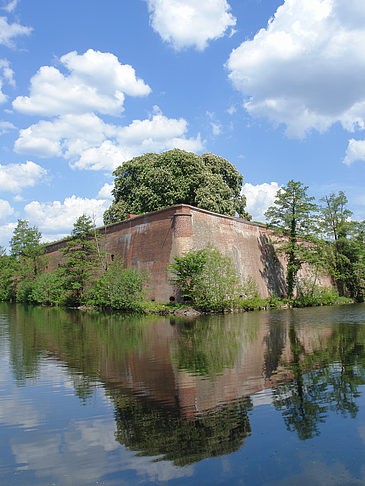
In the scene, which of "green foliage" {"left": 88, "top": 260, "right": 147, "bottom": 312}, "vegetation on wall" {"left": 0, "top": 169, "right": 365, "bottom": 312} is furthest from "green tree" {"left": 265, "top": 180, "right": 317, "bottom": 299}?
"green foliage" {"left": 88, "top": 260, "right": 147, "bottom": 312}

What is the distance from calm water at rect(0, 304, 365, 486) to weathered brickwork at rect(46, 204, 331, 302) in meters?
14.8

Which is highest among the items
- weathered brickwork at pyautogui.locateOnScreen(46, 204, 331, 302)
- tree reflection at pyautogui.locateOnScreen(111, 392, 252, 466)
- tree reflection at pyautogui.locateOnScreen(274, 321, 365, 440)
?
weathered brickwork at pyautogui.locateOnScreen(46, 204, 331, 302)

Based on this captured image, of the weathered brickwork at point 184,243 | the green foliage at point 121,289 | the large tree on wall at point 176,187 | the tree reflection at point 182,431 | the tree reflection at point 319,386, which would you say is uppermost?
the large tree on wall at point 176,187

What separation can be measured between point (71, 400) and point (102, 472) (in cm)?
228

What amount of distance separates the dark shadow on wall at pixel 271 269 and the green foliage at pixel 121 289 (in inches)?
407

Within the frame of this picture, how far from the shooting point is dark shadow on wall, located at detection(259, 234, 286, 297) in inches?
1150

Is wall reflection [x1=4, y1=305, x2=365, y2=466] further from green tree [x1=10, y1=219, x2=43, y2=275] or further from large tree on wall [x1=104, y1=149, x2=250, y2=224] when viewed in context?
green tree [x1=10, y1=219, x2=43, y2=275]

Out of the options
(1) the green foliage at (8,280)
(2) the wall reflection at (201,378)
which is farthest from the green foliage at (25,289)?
(2) the wall reflection at (201,378)

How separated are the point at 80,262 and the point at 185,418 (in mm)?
25239

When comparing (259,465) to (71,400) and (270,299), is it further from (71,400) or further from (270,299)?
(270,299)

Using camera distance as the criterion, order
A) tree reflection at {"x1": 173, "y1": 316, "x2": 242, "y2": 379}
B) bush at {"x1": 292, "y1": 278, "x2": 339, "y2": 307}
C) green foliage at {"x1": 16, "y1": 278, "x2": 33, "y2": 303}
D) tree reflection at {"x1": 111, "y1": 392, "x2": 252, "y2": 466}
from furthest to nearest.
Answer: green foliage at {"x1": 16, "y1": 278, "x2": 33, "y2": 303}, bush at {"x1": 292, "y1": 278, "x2": 339, "y2": 307}, tree reflection at {"x1": 173, "y1": 316, "x2": 242, "y2": 379}, tree reflection at {"x1": 111, "y1": 392, "x2": 252, "y2": 466}

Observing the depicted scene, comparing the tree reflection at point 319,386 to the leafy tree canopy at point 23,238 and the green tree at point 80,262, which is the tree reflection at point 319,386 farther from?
the leafy tree canopy at point 23,238

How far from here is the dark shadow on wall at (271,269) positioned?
29.2 metres

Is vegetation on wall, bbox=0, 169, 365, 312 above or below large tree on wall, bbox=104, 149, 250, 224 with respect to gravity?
below
